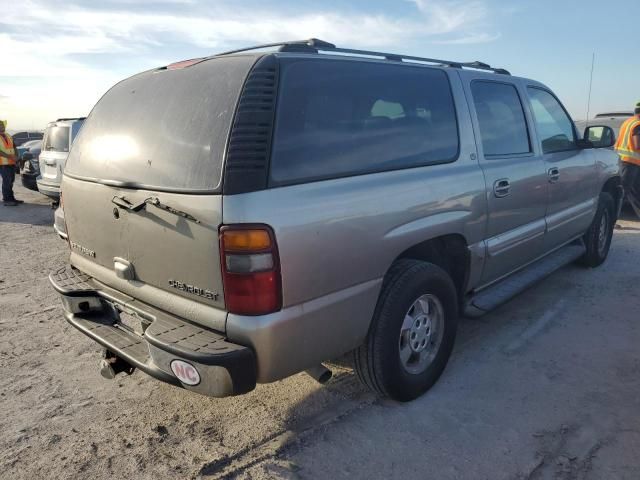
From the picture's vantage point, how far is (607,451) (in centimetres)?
248

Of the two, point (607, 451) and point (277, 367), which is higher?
point (277, 367)

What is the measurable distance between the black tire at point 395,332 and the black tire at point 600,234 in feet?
10.4

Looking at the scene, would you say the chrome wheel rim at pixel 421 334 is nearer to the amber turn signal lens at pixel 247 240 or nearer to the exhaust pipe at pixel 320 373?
the exhaust pipe at pixel 320 373

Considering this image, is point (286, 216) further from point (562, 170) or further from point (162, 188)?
point (562, 170)

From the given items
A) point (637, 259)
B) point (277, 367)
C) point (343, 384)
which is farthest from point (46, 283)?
point (637, 259)

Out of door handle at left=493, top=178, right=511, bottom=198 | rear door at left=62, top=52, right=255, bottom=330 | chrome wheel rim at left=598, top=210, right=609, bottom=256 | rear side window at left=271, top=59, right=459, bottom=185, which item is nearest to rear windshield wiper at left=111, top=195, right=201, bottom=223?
rear door at left=62, top=52, right=255, bottom=330

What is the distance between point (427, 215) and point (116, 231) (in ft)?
5.55

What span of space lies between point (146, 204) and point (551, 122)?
366cm

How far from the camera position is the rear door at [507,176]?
3.35 meters

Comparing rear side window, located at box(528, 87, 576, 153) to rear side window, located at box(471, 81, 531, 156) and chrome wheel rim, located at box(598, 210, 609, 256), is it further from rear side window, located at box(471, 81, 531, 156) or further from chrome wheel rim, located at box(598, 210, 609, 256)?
chrome wheel rim, located at box(598, 210, 609, 256)

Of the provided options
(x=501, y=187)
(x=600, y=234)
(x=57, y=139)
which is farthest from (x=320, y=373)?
(x=57, y=139)

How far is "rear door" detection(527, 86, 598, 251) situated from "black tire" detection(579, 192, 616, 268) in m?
0.39

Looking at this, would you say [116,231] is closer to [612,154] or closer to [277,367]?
[277,367]

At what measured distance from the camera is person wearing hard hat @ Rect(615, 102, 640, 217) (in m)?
7.84
